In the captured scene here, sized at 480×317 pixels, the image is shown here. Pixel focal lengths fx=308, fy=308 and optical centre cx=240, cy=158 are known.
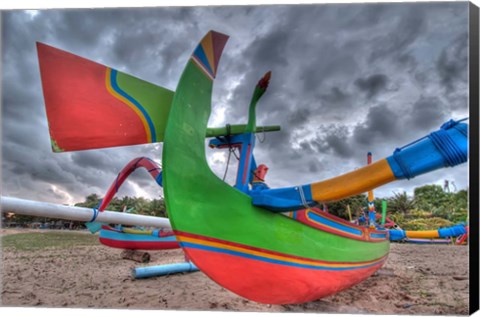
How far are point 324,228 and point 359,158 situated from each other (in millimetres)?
1249

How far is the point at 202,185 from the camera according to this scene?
66.6 inches

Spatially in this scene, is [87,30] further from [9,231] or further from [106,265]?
[106,265]

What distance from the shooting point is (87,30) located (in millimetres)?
2721

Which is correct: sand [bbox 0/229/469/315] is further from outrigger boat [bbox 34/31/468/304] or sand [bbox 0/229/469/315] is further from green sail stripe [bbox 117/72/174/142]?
green sail stripe [bbox 117/72/174/142]

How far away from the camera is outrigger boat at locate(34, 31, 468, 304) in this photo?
5.14 ft

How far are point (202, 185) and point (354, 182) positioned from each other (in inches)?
30.9

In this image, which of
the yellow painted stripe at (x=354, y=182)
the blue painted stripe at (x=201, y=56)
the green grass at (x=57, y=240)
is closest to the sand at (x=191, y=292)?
the green grass at (x=57, y=240)

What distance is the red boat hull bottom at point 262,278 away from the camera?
1.61 m

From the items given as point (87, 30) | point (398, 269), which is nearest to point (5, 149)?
point (87, 30)

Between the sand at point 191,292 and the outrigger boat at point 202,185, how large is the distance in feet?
2.31

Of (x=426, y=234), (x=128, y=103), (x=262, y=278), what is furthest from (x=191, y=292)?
(x=426, y=234)

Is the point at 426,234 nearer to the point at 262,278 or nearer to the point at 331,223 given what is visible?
the point at 331,223

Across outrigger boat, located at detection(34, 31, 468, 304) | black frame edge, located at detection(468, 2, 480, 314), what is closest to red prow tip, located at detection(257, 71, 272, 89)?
outrigger boat, located at detection(34, 31, 468, 304)

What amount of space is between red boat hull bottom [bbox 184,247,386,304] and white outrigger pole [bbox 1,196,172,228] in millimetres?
985
